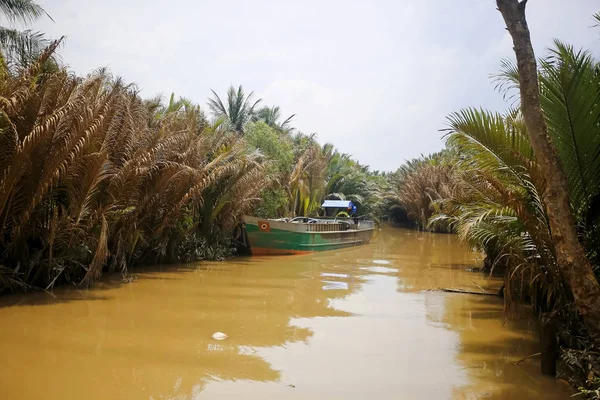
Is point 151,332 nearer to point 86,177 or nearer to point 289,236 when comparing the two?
point 86,177

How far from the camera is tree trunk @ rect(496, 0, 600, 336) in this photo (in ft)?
15.7

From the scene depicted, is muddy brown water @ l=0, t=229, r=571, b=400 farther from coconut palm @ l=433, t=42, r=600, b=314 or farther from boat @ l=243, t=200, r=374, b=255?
boat @ l=243, t=200, r=374, b=255

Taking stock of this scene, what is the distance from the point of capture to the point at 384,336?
702 cm

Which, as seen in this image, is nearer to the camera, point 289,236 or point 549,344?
point 549,344

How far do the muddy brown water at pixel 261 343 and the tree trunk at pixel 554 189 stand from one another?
105 centimetres

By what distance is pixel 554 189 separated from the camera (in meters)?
4.98

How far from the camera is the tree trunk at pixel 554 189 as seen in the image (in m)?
4.79

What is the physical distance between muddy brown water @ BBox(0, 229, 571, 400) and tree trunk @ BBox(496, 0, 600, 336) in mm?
1046

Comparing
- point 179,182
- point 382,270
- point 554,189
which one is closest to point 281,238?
point 382,270

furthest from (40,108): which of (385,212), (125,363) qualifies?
(385,212)

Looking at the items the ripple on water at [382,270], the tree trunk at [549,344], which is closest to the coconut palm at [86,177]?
the ripple on water at [382,270]

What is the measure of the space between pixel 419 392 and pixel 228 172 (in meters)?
10.6

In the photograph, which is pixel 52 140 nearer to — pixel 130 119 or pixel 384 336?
pixel 130 119

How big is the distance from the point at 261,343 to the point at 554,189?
405cm
